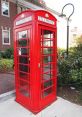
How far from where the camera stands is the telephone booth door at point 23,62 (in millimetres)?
4062

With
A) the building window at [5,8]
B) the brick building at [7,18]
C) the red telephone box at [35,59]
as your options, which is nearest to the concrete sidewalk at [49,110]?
the red telephone box at [35,59]

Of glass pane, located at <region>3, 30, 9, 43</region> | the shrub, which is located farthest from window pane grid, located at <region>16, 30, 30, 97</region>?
glass pane, located at <region>3, 30, 9, 43</region>

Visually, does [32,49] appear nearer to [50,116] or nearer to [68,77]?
[50,116]

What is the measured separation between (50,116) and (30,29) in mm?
2241

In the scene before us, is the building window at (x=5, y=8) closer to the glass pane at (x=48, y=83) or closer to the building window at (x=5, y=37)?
the building window at (x=5, y=37)

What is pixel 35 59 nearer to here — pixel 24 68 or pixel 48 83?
pixel 24 68

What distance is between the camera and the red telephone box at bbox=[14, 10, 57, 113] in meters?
3.84

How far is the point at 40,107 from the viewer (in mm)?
4152

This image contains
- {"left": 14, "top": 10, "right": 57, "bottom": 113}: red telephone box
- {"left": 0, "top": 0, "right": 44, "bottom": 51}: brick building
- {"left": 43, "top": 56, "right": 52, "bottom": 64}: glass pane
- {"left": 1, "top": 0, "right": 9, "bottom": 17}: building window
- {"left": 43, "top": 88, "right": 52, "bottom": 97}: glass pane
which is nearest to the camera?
{"left": 14, "top": 10, "right": 57, "bottom": 113}: red telephone box

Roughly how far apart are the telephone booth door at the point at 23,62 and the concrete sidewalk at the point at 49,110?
304 millimetres

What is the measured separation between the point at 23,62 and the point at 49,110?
149 centimetres

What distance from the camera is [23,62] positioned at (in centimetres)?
429

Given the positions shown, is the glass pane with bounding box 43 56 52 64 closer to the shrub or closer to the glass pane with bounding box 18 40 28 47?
the glass pane with bounding box 18 40 28 47

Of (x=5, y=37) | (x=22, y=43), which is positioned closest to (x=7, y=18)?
(x=5, y=37)
